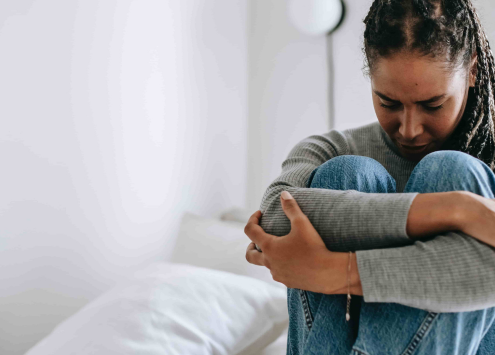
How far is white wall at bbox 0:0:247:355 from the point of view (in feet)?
3.62

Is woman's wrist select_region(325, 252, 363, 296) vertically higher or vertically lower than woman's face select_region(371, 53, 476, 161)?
lower

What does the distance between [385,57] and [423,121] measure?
14 cm

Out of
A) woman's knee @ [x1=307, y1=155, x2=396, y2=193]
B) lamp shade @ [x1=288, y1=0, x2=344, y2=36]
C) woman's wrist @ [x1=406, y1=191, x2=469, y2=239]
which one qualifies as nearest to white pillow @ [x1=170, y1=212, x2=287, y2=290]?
woman's knee @ [x1=307, y1=155, x2=396, y2=193]

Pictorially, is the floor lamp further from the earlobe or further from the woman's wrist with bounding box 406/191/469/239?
the woman's wrist with bounding box 406/191/469/239

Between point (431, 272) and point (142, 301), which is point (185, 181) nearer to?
point (142, 301)

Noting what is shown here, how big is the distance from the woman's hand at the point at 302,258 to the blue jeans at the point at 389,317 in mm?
49

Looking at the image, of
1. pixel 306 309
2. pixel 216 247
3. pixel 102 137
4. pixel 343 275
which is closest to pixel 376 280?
pixel 343 275

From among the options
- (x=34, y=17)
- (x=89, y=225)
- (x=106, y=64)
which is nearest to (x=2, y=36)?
(x=34, y=17)

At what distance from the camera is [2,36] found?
1.04m

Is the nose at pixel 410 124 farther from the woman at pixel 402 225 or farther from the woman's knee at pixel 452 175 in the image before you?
the woman's knee at pixel 452 175

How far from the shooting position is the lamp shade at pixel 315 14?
4.47ft

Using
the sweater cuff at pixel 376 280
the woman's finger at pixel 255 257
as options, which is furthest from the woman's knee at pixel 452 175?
the woman's finger at pixel 255 257

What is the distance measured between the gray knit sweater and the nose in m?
0.24

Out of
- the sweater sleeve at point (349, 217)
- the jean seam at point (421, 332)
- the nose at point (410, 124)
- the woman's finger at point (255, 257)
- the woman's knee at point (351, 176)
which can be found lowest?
the jean seam at point (421, 332)
